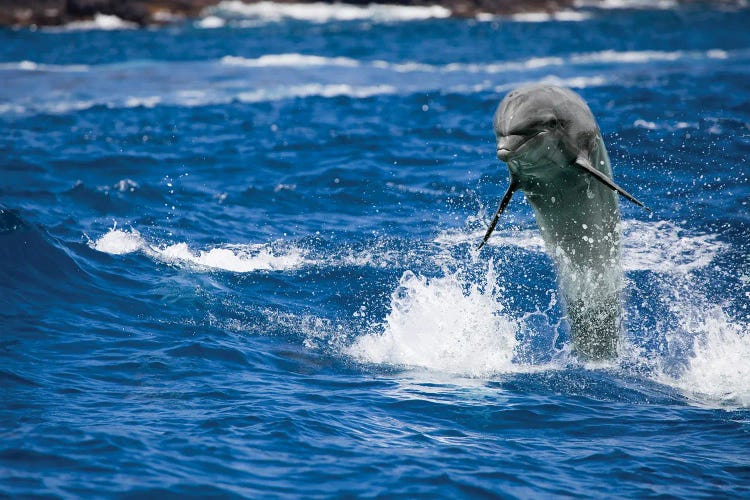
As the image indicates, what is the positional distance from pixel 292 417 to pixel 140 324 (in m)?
3.14

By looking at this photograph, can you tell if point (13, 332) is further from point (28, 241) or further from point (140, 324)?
point (28, 241)

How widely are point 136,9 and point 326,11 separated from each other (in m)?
17.8

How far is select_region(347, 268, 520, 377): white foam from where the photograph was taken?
384 inches

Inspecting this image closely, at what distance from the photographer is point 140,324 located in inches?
412

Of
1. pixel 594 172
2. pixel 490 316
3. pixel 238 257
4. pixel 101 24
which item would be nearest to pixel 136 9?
pixel 101 24

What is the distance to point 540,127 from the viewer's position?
7.66 metres

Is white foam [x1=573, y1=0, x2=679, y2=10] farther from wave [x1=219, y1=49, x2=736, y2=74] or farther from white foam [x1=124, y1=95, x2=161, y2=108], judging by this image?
white foam [x1=124, y1=95, x2=161, y2=108]

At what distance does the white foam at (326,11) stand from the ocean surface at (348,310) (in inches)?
2023

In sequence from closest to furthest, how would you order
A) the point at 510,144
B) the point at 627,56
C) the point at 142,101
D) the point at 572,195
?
1. the point at 510,144
2. the point at 572,195
3. the point at 142,101
4. the point at 627,56

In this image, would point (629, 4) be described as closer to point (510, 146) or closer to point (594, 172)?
point (594, 172)

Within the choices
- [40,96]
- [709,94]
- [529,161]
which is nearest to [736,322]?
[529,161]

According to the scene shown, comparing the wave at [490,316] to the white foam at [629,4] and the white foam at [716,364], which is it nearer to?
the white foam at [716,364]

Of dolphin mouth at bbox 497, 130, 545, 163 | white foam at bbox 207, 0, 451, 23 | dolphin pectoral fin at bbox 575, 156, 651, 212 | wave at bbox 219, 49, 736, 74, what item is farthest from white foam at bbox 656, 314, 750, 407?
white foam at bbox 207, 0, 451, 23

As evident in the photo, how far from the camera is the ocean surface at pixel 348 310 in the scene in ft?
24.0
